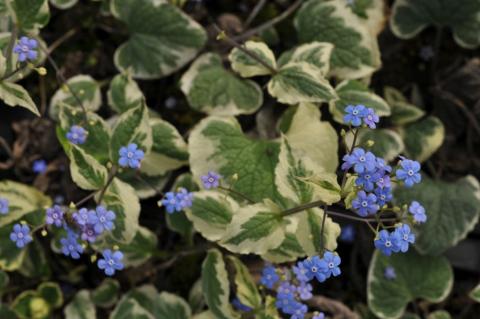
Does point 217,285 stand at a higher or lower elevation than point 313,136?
lower

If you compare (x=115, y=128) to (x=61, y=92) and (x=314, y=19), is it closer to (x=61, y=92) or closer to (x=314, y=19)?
(x=61, y=92)

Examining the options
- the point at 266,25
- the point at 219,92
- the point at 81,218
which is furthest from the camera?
the point at 266,25

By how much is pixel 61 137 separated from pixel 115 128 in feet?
0.74

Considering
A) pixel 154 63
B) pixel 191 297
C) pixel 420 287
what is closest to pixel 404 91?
pixel 420 287

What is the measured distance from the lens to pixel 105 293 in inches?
105

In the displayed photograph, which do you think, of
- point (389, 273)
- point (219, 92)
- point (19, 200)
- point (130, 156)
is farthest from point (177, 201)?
point (389, 273)

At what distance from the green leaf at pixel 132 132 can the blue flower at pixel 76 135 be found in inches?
4.0

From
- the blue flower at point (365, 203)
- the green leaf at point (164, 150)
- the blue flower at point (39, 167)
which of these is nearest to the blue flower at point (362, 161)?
the blue flower at point (365, 203)

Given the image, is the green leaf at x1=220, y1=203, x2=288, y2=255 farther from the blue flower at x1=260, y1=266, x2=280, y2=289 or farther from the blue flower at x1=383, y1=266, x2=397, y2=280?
the blue flower at x1=383, y1=266, x2=397, y2=280

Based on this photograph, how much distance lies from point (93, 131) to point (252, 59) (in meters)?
0.62

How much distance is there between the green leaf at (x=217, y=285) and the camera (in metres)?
2.32

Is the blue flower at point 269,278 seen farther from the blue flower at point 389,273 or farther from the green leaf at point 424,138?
the green leaf at point 424,138

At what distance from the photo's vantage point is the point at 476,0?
9.12 ft

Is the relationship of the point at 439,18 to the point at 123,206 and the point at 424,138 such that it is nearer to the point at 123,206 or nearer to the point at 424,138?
the point at 424,138
